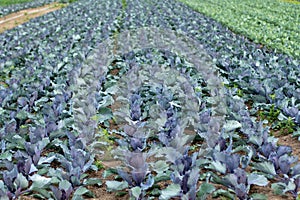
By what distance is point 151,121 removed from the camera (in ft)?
18.2

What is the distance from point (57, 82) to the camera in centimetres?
734

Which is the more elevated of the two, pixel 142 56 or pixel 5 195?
pixel 5 195

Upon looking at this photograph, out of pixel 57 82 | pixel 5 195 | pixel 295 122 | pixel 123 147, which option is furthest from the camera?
pixel 57 82

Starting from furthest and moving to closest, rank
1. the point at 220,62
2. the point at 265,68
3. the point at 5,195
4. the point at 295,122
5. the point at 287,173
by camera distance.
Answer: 1. the point at 220,62
2. the point at 265,68
3. the point at 295,122
4. the point at 287,173
5. the point at 5,195

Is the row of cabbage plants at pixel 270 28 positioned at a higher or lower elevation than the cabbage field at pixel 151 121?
lower

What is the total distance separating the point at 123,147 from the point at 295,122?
7.70 ft

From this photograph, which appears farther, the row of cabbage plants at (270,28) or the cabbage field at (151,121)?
the row of cabbage plants at (270,28)

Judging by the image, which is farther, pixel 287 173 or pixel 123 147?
pixel 123 147

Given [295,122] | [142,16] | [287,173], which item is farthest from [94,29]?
[287,173]

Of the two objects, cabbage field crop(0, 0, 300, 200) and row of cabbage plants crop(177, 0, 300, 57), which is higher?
cabbage field crop(0, 0, 300, 200)

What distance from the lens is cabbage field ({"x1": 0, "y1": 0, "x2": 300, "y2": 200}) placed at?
4.05 metres

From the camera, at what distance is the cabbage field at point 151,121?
159 inches

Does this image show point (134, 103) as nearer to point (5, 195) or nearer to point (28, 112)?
point (28, 112)

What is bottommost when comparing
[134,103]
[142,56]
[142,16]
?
[142,16]
